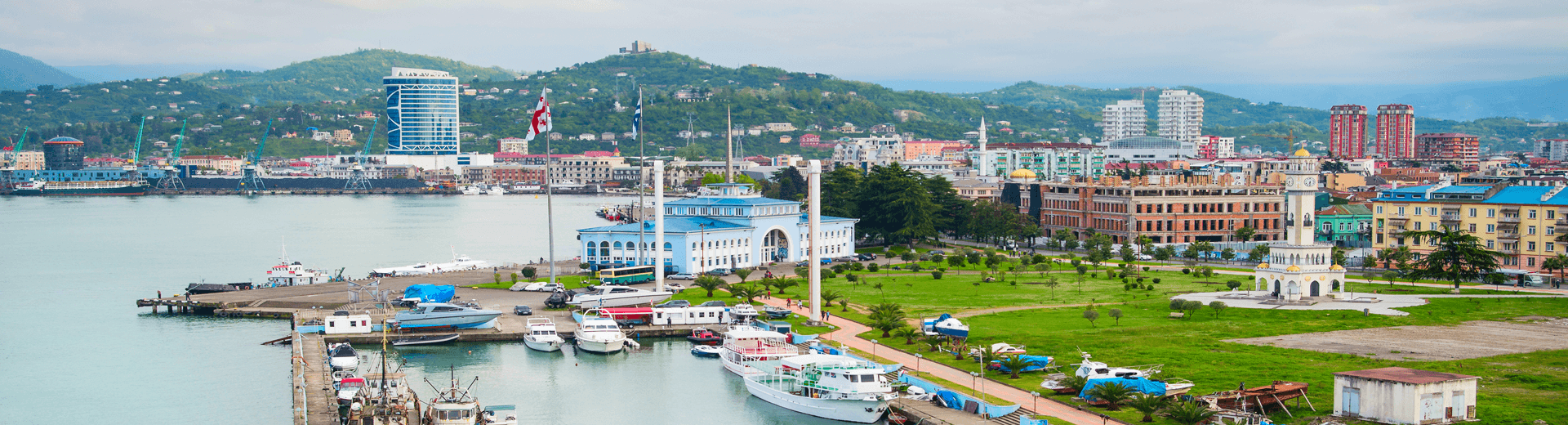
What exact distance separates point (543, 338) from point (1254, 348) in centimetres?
1876

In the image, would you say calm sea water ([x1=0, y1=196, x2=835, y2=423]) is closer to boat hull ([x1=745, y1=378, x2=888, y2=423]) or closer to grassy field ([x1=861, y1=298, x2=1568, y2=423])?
boat hull ([x1=745, y1=378, x2=888, y2=423])

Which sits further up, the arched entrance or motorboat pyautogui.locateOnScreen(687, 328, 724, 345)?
the arched entrance

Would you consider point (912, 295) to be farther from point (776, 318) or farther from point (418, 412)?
point (418, 412)

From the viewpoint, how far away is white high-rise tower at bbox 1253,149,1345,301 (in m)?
42.6

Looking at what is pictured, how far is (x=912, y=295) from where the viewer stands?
4491cm

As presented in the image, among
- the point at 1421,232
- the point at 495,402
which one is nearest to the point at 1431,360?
the point at 495,402

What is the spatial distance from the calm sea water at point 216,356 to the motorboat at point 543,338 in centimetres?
35

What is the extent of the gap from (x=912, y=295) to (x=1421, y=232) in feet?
72.5

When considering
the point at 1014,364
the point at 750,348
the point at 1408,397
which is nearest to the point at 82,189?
the point at 750,348

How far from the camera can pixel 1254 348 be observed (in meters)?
31.2

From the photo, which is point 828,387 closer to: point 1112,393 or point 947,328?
point 1112,393

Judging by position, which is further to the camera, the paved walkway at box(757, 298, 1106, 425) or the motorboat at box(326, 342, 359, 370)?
the motorboat at box(326, 342, 359, 370)

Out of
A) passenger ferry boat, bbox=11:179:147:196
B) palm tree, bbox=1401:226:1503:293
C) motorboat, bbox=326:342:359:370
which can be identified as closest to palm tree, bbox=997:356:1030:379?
motorboat, bbox=326:342:359:370

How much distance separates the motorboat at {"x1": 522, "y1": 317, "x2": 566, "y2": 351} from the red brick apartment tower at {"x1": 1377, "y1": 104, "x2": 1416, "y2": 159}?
17521cm
